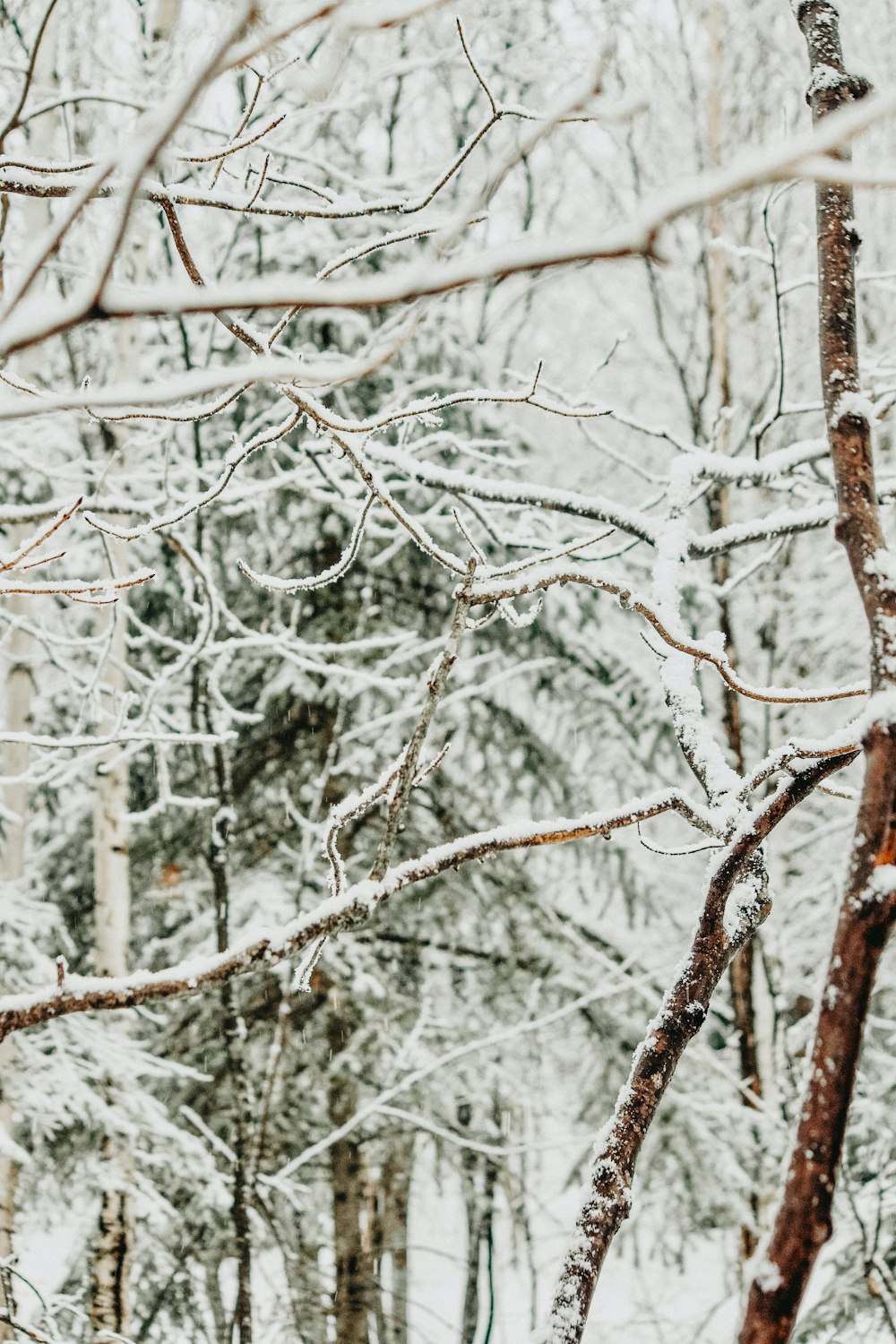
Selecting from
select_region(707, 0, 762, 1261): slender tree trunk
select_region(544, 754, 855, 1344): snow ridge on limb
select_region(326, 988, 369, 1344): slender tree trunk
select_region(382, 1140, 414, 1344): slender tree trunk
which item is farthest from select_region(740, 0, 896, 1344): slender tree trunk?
select_region(382, 1140, 414, 1344): slender tree trunk

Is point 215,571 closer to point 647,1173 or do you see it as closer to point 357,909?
point 647,1173

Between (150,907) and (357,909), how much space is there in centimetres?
519

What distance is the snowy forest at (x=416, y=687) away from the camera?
111cm

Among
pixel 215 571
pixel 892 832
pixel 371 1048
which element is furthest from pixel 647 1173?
pixel 892 832

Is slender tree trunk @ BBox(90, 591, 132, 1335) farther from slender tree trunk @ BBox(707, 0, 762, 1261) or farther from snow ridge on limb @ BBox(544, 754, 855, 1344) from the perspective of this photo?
slender tree trunk @ BBox(707, 0, 762, 1261)

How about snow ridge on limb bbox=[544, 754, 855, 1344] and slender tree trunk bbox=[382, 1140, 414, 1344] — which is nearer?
snow ridge on limb bbox=[544, 754, 855, 1344]

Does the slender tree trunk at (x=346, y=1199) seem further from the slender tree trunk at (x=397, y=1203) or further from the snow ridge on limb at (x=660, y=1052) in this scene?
the snow ridge on limb at (x=660, y=1052)

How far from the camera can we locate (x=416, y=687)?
17.9 ft

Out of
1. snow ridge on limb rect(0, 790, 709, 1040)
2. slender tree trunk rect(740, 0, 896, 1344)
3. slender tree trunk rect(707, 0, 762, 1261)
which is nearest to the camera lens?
slender tree trunk rect(740, 0, 896, 1344)

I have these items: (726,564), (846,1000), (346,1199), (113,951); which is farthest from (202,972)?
(726,564)

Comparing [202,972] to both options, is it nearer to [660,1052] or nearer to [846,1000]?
[660,1052]

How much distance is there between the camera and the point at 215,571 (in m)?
5.76

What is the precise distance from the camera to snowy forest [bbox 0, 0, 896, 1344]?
1.11 meters

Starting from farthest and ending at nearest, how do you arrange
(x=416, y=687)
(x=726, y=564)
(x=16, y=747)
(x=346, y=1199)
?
(x=726, y=564), (x=346, y=1199), (x=416, y=687), (x=16, y=747)
